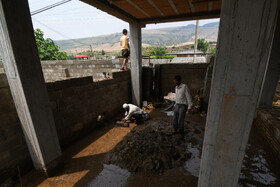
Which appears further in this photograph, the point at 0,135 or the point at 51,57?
the point at 51,57

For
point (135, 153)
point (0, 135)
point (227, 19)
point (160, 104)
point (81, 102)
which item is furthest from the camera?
point (160, 104)

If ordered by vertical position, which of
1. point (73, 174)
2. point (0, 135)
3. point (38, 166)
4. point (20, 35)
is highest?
point (20, 35)

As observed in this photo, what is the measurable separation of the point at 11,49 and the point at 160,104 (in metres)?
6.44

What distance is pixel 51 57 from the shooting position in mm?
14344

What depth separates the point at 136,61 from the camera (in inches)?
265

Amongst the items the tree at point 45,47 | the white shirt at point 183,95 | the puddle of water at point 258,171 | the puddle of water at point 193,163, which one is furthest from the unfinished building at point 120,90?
the tree at point 45,47

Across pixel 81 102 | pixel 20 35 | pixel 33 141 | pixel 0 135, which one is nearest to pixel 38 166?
pixel 33 141

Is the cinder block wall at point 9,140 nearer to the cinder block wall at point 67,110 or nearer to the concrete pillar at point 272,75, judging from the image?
the cinder block wall at point 67,110

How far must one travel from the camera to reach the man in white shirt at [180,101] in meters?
4.05

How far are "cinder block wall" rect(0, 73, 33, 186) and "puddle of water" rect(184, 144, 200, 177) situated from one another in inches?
161

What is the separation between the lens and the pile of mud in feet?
11.2

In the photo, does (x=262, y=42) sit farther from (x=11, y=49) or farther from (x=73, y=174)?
(x=73, y=174)

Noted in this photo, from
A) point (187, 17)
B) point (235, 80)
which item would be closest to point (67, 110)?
point (235, 80)

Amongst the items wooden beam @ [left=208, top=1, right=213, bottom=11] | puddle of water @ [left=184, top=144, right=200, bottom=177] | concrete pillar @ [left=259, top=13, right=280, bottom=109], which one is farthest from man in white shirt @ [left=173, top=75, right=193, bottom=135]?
concrete pillar @ [left=259, top=13, right=280, bottom=109]
